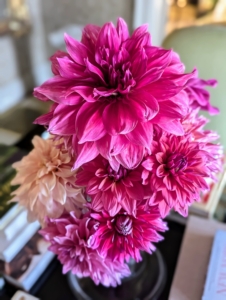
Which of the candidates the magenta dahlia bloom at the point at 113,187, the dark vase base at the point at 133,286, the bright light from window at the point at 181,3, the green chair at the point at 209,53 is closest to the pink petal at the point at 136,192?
the magenta dahlia bloom at the point at 113,187

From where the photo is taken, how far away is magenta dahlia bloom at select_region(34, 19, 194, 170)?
0.35m

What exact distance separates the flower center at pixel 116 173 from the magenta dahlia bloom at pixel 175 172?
0.10ft

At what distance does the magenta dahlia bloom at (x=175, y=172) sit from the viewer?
0.38 metres

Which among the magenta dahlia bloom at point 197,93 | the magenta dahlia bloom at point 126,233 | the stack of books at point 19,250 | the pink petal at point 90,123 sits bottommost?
the stack of books at point 19,250

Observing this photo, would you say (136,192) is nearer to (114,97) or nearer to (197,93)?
(114,97)

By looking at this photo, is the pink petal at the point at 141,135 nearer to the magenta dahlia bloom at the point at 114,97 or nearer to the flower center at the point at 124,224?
the magenta dahlia bloom at the point at 114,97

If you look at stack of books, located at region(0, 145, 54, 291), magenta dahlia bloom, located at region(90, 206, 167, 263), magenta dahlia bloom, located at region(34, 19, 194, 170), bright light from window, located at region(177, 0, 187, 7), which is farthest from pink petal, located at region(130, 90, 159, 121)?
bright light from window, located at region(177, 0, 187, 7)

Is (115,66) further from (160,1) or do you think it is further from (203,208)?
(160,1)

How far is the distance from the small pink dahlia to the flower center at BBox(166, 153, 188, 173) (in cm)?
13

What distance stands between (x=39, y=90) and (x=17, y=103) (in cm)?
158

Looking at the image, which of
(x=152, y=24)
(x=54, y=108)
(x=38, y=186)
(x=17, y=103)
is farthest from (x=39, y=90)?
(x=17, y=103)

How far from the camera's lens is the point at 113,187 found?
1.30ft

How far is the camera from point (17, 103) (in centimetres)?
188

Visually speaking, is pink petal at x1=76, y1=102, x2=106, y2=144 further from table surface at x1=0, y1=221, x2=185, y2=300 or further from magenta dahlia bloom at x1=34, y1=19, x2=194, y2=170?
table surface at x1=0, y1=221, x2=185, y2=300
